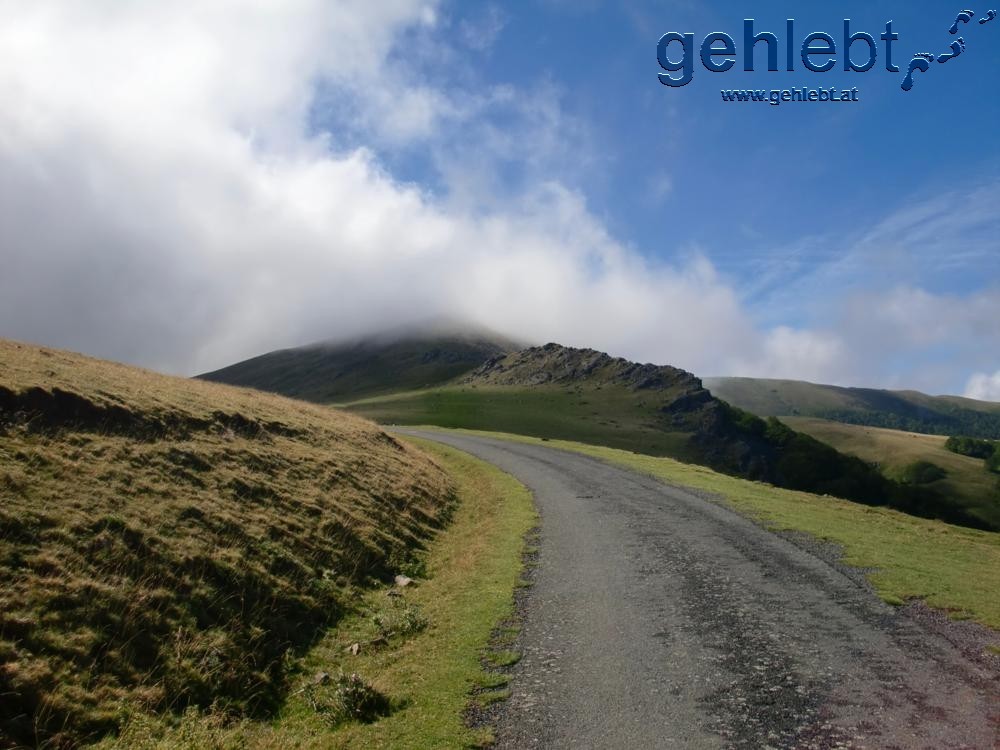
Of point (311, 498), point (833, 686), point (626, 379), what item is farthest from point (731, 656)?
point (626, 379)

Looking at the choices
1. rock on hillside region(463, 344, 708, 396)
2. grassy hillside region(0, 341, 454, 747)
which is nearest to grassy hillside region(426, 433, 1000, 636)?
grassy hillside region(0, 341, 454, 747)

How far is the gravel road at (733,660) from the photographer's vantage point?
918 cm

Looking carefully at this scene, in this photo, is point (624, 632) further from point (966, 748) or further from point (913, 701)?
point (966, 748)

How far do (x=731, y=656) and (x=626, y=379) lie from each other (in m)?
164

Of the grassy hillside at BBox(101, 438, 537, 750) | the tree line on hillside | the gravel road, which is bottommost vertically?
the tree line on hillside

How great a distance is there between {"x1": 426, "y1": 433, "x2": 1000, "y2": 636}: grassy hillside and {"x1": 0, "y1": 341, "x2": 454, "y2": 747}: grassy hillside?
15022 millimetres

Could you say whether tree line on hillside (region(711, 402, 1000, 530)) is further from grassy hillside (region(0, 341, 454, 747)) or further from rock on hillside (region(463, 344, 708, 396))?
grassy hillside (region(0, 341, 454, 747))

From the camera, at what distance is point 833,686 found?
10.5m

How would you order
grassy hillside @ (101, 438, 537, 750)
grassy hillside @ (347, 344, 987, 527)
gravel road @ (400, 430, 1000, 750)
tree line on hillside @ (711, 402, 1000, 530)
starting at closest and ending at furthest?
1. gravel road @ (400, 430, 1000, 750)
2. grassy hillside @ (101, 438, 537, 750)
3. grassy hillside @ (347, 344, 987, 527)
4. tree line on hillside @ (711, 402, 1000, 530)

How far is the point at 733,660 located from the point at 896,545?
13.8 metres

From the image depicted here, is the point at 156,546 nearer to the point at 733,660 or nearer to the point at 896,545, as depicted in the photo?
the point at 733,660

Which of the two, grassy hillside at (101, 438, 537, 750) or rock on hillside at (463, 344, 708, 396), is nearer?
grassy hillside at (101, 438, 537, 750)

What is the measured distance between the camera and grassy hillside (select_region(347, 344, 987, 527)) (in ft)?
377

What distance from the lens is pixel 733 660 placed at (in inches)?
463
